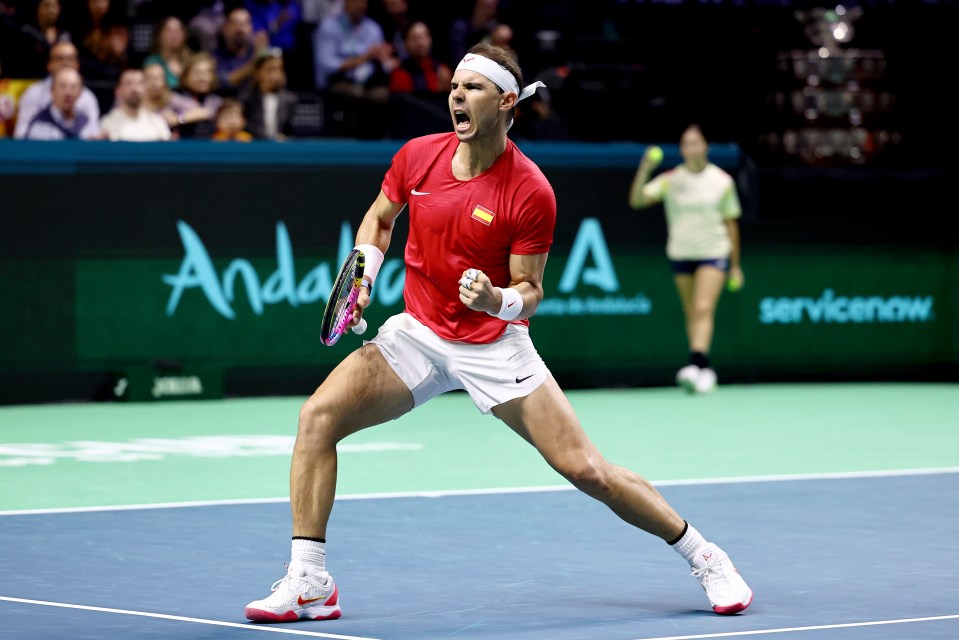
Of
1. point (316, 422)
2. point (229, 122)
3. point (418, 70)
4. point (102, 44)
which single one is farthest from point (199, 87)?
point (316, 422)

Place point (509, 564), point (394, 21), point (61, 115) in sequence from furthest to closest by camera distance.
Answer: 1. point (394, 21)
2. point (61, 115)
3. point (509, 564)

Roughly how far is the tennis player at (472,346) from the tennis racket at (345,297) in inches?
1.7

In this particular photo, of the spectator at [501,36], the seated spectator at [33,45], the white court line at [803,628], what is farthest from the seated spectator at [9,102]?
the white court line at [803,628]

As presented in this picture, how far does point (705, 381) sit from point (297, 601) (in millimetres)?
9102

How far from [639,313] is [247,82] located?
3.83 metres

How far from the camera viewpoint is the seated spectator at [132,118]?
13.6 m

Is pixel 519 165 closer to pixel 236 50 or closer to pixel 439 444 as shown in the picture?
pixel 439 444

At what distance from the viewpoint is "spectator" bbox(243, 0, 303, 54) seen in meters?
16.4

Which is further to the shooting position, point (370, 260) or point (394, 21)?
point (394, 21)

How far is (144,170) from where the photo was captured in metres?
13.5

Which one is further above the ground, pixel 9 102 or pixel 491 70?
pixel 491 70

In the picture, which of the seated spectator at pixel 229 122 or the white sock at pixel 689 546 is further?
the seated spectator at pixel 229 122

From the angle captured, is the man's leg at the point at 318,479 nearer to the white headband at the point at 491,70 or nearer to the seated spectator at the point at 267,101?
the white headband at the point at 491,70

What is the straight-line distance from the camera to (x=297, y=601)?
5910 mm
